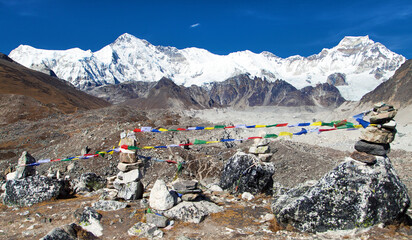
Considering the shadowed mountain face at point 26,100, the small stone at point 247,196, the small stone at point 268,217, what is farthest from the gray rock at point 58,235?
the shadowed mountain face at point 26,100

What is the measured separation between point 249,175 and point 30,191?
7.38 m

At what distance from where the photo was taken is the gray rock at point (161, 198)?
24.8 ft

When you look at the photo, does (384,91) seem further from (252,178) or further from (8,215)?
(8,215)

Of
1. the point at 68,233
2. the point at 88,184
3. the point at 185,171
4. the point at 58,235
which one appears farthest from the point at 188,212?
the point at 185,171

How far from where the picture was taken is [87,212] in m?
7.28

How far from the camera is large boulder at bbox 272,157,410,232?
5945 mm

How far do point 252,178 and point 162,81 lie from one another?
17566 cm

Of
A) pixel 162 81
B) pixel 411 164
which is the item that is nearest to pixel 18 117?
pixel 411 164

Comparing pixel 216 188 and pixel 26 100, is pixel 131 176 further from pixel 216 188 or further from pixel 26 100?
pixel 26 100

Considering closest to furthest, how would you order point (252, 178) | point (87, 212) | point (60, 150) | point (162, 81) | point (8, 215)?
1. point (87, 212)
2. point (8, 215)
3. point (252, 178)
4. point (60, 150)
5. point (162, 81)

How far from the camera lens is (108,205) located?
8133mm

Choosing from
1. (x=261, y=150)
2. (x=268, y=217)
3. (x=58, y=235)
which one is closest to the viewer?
(x=58, y=235)

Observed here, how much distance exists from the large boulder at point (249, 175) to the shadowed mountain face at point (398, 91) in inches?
2968

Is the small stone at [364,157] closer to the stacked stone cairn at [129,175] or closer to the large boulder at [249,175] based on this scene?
the large boulder at [249,175]
